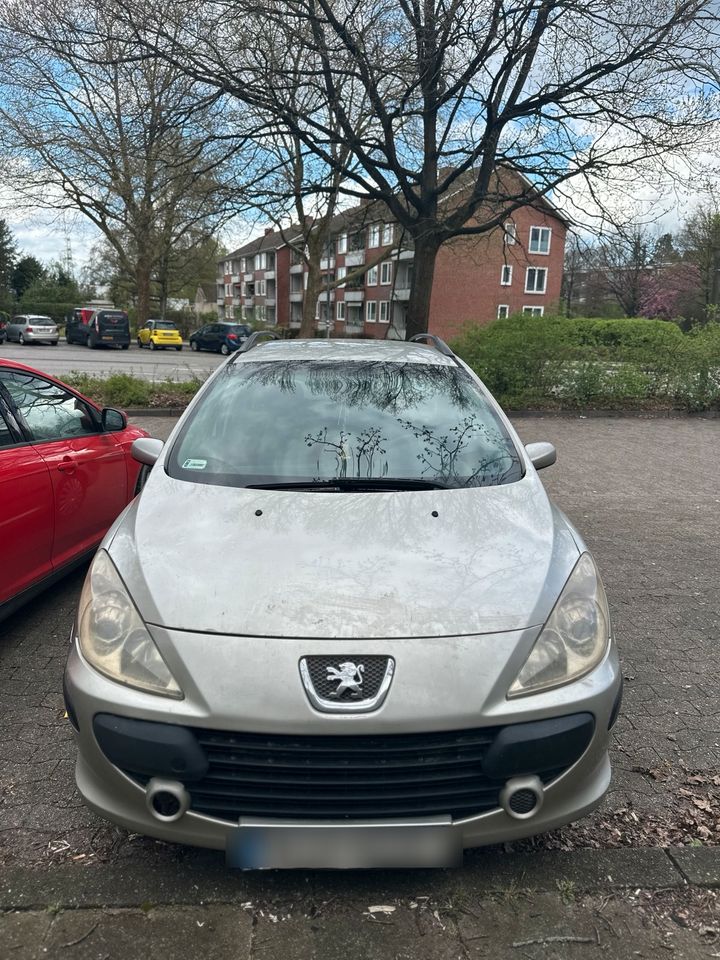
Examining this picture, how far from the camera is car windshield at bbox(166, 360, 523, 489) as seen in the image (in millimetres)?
2967

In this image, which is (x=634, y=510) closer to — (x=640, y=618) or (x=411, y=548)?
(x=640, y=618)

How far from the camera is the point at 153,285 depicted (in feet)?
177

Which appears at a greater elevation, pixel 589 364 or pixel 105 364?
pixel 589 364

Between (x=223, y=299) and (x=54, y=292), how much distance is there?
3449 centimetres

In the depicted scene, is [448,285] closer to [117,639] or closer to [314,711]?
[117,639]

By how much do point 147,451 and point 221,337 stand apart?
3468 cm

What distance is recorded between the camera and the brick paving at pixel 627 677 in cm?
250

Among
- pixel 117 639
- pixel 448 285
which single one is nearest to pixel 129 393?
pixel 117 639

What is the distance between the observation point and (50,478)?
3.87 metres

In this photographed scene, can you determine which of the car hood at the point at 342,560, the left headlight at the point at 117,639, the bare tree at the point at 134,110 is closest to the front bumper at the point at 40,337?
the bare tree at the point at 134,110

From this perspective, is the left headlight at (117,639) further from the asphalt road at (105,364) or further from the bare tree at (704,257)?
the bare tree at (704,257)

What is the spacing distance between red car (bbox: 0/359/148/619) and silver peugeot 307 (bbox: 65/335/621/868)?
4.28 ft

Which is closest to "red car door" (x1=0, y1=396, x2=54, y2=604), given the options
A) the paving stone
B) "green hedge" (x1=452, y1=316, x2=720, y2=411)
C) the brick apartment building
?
the paving stone

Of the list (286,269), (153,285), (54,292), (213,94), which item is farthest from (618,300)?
(213,94)
